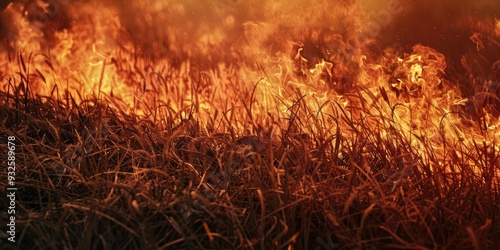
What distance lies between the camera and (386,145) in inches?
130

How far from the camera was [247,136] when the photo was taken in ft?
11.3

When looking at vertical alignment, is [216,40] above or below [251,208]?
above

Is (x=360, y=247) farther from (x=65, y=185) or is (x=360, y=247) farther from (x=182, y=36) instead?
(x=182, y=36)

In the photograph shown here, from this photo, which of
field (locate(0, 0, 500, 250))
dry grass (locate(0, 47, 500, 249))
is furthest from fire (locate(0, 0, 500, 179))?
dry grass (locate(0, 47, 500, 249))

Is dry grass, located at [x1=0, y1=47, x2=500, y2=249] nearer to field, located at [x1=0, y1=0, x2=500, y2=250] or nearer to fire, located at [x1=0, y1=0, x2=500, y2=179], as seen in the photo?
field, located at [x1=0, y1=0, x2=500, y2=250]

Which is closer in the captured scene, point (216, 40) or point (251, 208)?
point (251, 208)

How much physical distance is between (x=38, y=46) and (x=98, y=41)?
20.5 inches

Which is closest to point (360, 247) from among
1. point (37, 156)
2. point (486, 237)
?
point (486, 237)

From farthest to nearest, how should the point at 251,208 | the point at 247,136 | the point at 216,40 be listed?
1. the point at 216,40
2. the point at 247,136
3. the point at 251,208

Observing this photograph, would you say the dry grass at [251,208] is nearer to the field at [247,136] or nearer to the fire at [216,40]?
the field at [247,136]

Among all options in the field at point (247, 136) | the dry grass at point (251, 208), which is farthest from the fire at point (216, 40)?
the dry grass at point (251, 208)

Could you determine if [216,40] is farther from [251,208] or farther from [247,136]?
[251,208]

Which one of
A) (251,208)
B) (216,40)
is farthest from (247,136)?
(216,40)

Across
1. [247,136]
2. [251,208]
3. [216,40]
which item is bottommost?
[251,208]
